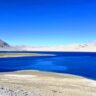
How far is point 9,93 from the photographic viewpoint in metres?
19.6

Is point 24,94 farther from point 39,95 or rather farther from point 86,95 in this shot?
point 86,95

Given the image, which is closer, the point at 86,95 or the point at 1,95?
the point at 1,95

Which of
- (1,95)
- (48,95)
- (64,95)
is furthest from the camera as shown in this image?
(64,95)

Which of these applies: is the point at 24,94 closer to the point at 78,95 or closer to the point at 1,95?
the point at 1,95

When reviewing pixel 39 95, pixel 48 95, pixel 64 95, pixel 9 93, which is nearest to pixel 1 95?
pixel 9 93

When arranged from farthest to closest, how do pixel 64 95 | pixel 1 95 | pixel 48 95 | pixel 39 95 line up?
pixel 64 95 < pixel 48 95 < pixel 39 95 < pixel 1 95

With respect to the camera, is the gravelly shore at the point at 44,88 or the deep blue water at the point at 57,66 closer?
the gravelly shore at the point at 44,88

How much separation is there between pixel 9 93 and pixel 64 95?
6621 mm

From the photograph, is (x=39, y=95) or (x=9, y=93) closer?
(x=9, y=93)

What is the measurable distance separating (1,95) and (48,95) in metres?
5.09

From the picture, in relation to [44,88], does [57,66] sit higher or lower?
lower

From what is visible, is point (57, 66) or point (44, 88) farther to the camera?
point (57, 66)

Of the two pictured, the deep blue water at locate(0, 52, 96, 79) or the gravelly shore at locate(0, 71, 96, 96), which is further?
the deep blue water at locate(0, 52, 96, 79)

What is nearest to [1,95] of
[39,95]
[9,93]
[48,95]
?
[9,93]
